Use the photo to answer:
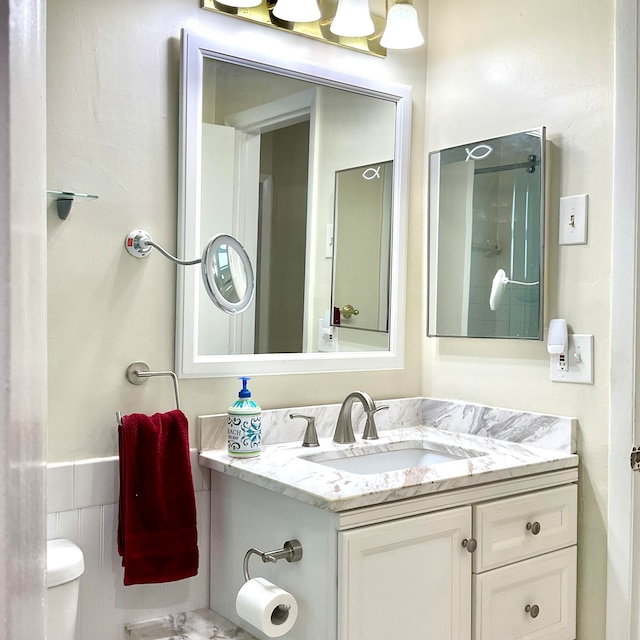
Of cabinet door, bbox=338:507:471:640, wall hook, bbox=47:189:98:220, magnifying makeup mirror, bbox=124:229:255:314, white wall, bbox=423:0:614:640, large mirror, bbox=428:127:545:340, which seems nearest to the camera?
cabinet door, bbox=338:507:471:640

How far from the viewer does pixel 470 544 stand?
1.49 meters

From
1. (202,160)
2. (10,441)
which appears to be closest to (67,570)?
(202,160)

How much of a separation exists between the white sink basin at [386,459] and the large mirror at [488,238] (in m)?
0.36

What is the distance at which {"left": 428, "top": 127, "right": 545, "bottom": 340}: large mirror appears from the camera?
6.00ft

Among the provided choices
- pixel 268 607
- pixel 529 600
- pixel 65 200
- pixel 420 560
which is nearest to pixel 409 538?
pixel 420 560

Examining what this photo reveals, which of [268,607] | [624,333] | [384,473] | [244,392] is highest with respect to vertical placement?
[624,333]

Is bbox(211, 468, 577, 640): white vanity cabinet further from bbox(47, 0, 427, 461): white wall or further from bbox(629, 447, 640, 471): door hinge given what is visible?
bbox(47, 0, 427, 461): white wall

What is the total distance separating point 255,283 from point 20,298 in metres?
1.54

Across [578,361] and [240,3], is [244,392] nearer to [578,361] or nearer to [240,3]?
[578,361]

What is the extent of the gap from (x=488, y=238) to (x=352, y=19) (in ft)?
2.37

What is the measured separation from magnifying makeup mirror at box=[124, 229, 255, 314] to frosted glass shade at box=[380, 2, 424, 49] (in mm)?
780

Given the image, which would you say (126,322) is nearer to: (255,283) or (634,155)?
(255,283)

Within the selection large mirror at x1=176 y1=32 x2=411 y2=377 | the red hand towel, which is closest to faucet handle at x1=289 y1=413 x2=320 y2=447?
large mirror at x1=176 y1=32 x2=411 y2=377

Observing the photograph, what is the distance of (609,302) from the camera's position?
1.69 m
